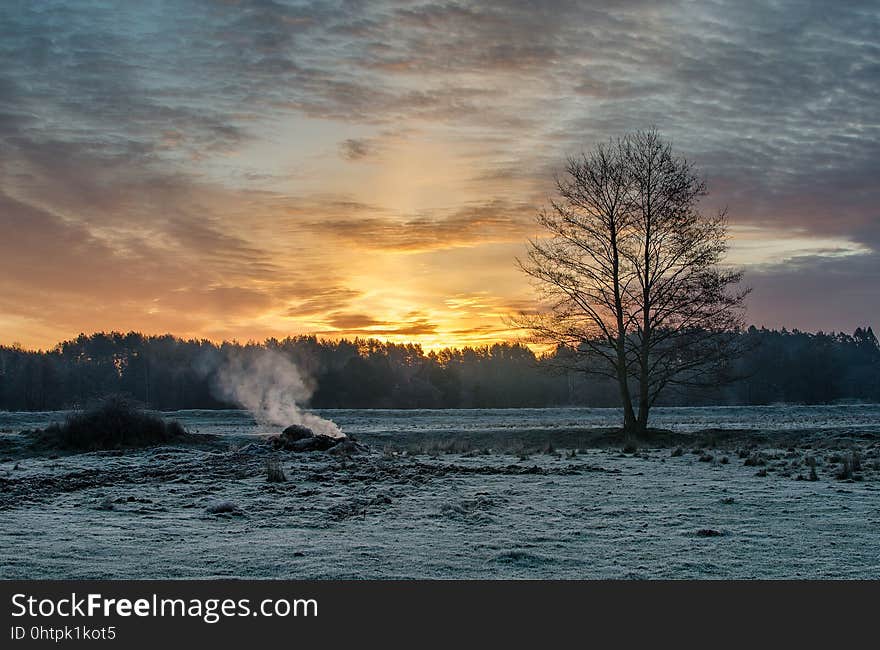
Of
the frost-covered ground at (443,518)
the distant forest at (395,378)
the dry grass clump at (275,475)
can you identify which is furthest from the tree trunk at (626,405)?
the distant forest at (395,378)

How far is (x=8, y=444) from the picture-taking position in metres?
29.3

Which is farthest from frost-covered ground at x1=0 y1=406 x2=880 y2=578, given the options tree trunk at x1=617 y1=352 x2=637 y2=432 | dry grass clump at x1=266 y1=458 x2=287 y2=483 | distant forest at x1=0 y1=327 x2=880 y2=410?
distant forest at x1=0 y1=327 x2=880 y2=410

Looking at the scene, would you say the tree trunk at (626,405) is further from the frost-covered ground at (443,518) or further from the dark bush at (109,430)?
the dark bush at (109,430)

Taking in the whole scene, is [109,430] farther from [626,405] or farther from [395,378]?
[395,378]

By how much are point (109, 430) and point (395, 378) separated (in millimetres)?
72267

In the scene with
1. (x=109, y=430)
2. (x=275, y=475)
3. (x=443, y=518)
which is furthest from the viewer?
(x=109, y=430)

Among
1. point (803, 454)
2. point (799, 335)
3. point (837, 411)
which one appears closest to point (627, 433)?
point (803, 454)

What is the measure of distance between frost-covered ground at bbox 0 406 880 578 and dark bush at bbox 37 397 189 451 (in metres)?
7.12

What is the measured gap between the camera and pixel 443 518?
39.4ft

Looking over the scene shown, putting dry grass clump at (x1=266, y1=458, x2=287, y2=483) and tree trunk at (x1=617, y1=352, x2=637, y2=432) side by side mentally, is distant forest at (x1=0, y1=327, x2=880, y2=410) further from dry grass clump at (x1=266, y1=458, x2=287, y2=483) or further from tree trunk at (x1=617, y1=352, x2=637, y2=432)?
dry grass clump at (x1=266, y1=458, x2=287, y2=483)

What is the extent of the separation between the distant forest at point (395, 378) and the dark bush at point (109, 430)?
58.4 meters

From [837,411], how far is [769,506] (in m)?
48.8

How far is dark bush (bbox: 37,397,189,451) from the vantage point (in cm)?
2978

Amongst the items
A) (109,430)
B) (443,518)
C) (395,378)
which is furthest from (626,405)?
(395,378)
